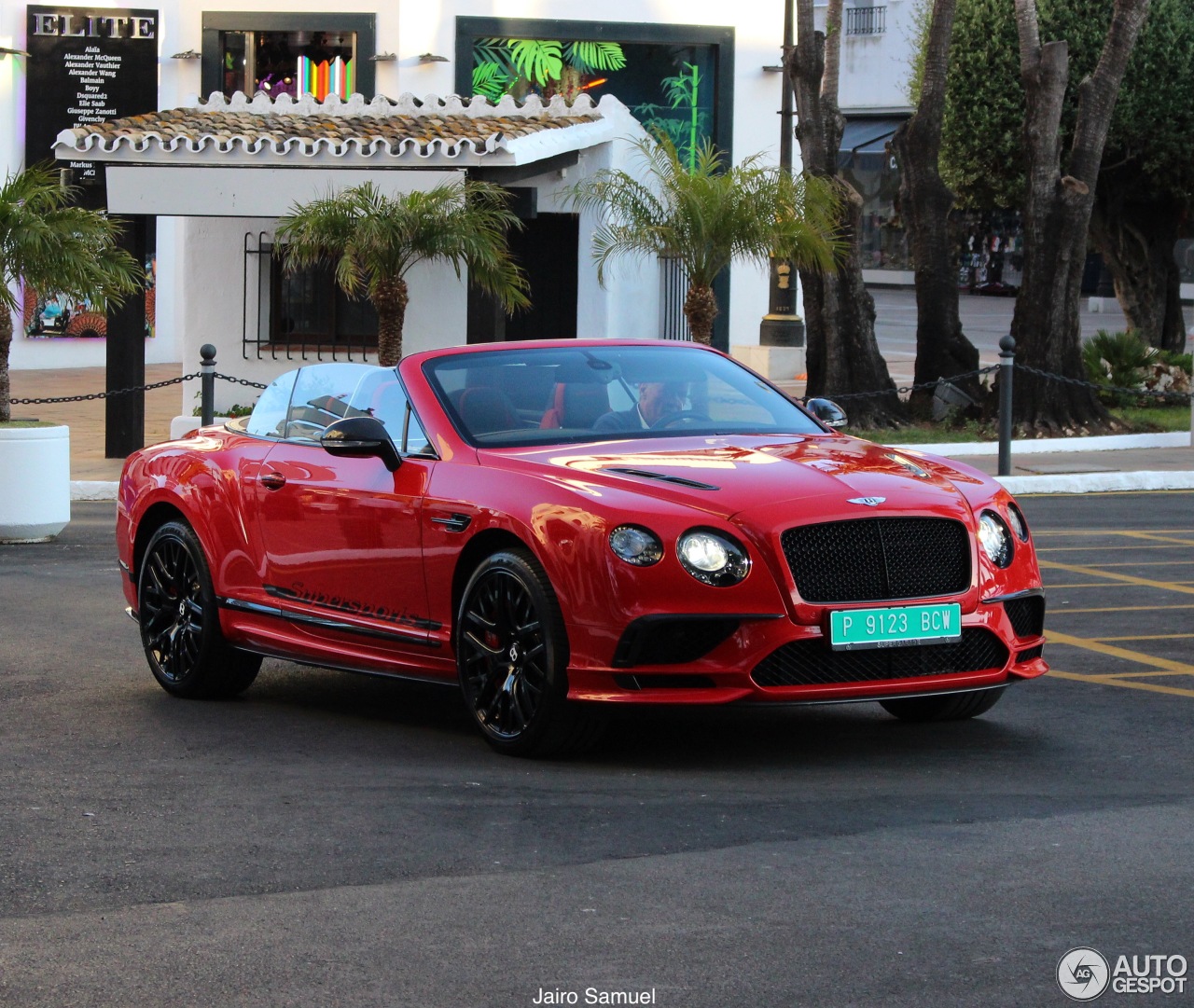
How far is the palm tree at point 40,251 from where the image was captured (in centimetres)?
1519

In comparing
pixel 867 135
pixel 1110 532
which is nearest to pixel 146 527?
pixel 1110 532

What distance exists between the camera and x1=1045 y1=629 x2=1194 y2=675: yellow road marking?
30.0ft

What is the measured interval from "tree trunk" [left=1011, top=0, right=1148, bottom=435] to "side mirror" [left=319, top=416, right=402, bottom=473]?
1559cm

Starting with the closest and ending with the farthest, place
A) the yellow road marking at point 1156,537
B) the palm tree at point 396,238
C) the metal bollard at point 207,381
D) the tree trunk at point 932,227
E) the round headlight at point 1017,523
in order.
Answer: the round headlight at point 1017,523
the yellow road marking at point 1156,537
the metal bollard at point 207,381
the palm tree at point 396,238
the tree trunk at point 932,227

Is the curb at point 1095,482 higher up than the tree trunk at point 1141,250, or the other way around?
the tree trunk at point 1141,250

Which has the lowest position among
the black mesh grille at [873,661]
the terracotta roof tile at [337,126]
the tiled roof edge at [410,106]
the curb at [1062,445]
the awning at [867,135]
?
the black mesh grille at [873,661]

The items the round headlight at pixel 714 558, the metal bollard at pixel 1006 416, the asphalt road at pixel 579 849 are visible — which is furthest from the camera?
the metal bollard at pixel 1006 416

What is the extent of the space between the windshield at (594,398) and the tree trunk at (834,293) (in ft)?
Answer: 48.8

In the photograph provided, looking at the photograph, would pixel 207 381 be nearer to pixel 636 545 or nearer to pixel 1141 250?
pixel 636 545

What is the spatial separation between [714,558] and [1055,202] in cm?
1671

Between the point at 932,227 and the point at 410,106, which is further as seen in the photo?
the point at 932,227

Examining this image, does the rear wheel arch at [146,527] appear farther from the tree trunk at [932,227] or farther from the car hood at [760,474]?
the tree trunk at [932,227]

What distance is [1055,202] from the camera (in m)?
22.4

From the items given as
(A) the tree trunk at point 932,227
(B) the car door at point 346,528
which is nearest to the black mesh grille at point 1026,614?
(B) the car door at point 346,528
